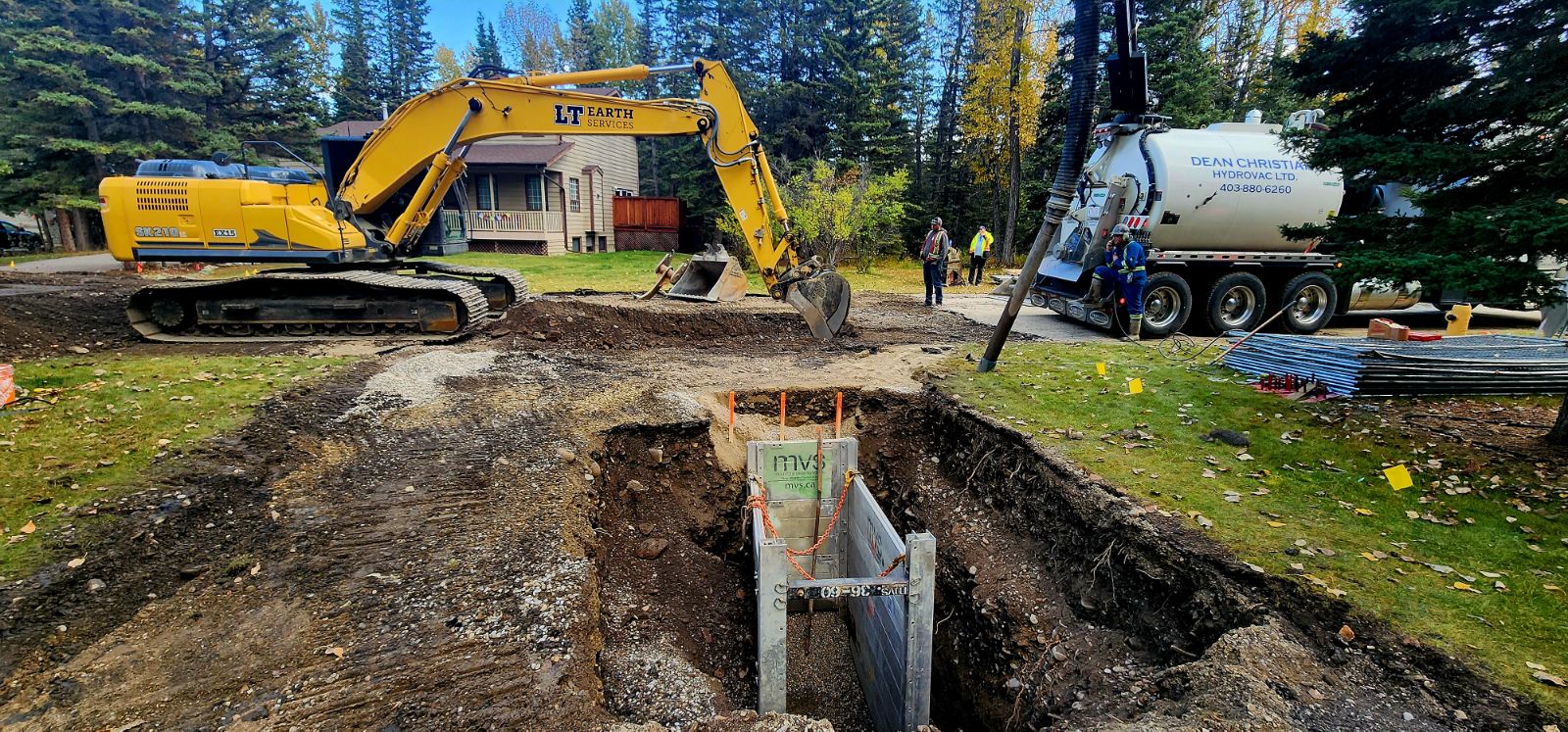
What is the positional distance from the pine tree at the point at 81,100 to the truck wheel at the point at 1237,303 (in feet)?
88.4

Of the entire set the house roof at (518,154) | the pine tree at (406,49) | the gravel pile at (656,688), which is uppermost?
the pine tree at (406,49)

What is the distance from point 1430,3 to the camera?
4801 millimetres

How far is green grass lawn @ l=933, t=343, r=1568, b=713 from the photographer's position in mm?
3439

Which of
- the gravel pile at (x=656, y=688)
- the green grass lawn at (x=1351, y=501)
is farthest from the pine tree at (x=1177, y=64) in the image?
the gravel pile at (x=656, y=688)

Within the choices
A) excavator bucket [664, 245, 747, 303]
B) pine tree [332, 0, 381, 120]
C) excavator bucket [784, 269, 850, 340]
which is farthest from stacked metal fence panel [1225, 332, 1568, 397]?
pine tree [332, 0, 381, 120]

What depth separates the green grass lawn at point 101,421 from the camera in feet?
13.9

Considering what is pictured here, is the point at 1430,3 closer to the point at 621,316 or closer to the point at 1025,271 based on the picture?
the point at 1025,271

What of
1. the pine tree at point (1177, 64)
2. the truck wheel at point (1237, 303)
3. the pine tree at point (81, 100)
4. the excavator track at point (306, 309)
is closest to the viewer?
the excavator track at point (306, 309)

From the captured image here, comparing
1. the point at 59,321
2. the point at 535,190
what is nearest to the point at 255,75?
the point at 535,190

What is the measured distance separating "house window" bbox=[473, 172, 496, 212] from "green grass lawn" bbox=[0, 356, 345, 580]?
16.8 meters

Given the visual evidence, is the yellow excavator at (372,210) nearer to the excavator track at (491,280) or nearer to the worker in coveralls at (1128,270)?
the excavator track at (491,280)

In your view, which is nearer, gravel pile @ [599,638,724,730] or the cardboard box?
gravel pile @ [599,638,724,730]

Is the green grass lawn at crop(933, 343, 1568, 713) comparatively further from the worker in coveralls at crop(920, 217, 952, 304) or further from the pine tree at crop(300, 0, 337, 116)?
the pine tree at crop(300, 0, 337, 116)

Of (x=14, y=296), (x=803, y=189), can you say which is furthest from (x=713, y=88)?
(x=803, y=189)
